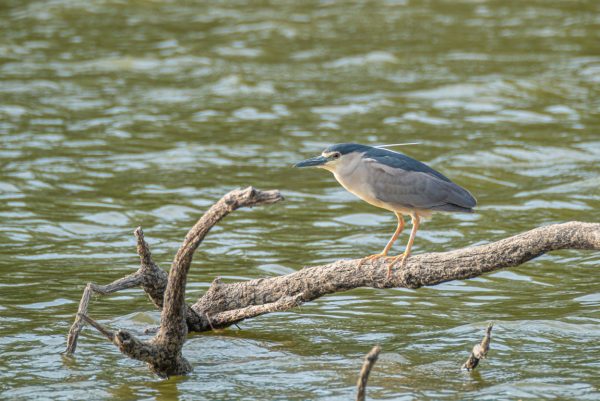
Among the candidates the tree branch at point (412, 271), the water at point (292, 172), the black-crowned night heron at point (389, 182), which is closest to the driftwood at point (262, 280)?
the tree branch at point (412, 271)

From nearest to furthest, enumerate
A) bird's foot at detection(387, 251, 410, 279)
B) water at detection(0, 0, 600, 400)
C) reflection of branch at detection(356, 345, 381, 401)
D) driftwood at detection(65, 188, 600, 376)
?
reflection of branch at detection(356, 345, 381, 401) < driftwood at detection(65, 188, 600, 376) < bird's foot at detection(387, 251, 410, 279) < water at detection(0, 0, 600, 400)

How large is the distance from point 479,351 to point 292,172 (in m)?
7.77

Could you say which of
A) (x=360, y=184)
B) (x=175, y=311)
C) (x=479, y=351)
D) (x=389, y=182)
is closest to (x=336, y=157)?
(x=360, y=184)

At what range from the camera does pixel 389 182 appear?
7785 mm

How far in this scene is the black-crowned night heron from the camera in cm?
781

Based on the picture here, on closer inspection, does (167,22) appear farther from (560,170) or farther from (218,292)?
(218,292)

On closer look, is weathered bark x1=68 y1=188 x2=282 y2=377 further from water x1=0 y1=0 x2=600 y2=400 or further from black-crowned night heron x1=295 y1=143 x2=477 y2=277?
black-crowned night heron x1=295 y1=143 x2=477 y2=277

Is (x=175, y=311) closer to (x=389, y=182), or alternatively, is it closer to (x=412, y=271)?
(x=412, y=271)

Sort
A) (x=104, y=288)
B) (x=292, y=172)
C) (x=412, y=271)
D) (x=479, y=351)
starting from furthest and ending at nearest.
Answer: (x=292, y=172), (x=104, y=288), (x=412, y=271), (x=479, y=351)

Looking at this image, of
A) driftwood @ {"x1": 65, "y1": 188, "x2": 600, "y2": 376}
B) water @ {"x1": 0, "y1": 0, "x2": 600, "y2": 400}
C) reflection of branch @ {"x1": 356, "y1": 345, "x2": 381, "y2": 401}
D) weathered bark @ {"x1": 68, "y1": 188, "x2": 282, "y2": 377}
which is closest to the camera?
reflection of branch @ {"x1": 356, "y1": 345, "x2": 381, "y2": 401}

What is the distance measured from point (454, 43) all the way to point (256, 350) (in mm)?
13202

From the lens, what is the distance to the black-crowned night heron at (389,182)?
7.81 meters

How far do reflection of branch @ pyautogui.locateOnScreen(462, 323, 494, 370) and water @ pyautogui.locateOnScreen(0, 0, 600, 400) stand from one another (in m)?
0.14

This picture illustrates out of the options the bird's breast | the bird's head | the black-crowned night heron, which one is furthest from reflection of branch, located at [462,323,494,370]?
the bird's head
